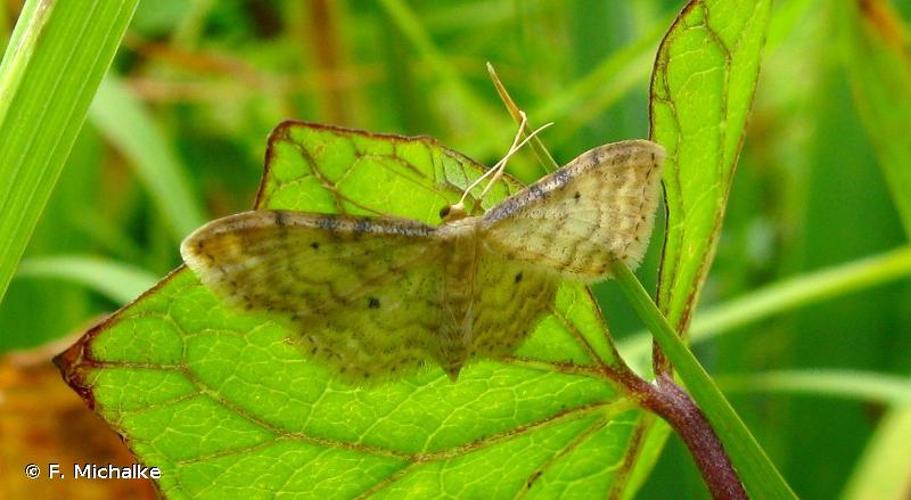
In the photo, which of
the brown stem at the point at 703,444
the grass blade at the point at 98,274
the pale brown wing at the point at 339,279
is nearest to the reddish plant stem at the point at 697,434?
the brown stem at the point at 703,444

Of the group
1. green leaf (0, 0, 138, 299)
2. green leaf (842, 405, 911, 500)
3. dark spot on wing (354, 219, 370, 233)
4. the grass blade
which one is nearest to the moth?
dark spot on wing (354, 219, 370, 233)

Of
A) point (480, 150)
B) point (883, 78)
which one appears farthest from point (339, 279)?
point (480, 150)

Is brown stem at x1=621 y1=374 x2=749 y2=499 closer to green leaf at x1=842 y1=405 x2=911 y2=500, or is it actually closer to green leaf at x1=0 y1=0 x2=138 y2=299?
green leaf at x1=0 y1=0 x2=138 y2=299

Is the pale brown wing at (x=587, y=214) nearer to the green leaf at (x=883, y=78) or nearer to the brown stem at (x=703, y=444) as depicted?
the brown stem at (x=703, y=444)

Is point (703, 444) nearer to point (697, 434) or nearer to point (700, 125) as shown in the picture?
point (697, 434)

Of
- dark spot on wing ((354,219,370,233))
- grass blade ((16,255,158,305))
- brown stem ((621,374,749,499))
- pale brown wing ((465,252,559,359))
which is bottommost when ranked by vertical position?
brown stem ((621,374,749,499))

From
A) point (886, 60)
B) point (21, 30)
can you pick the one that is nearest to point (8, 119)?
point (21, 30)
